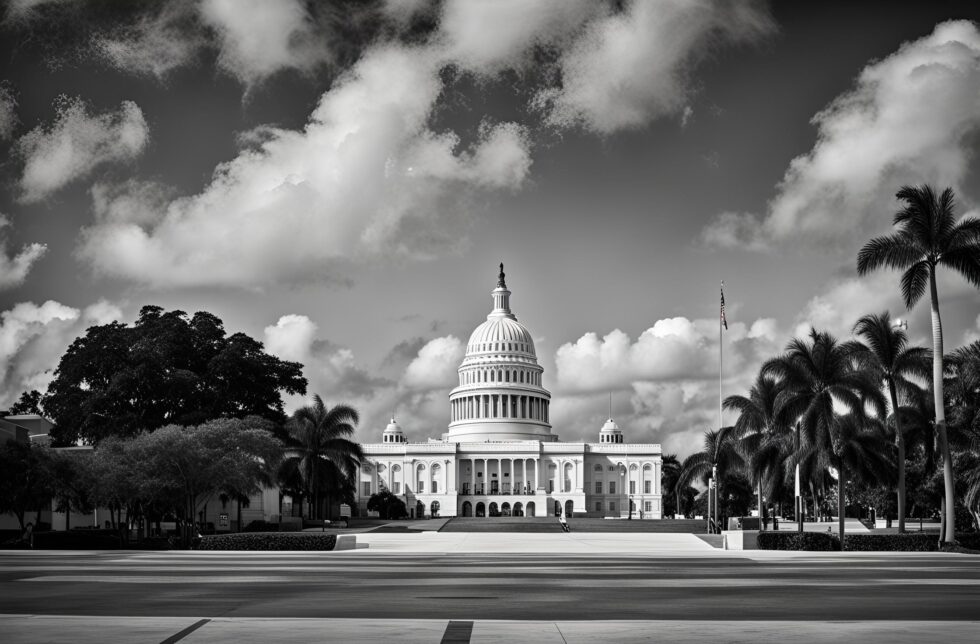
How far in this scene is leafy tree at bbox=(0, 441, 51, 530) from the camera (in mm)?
59062

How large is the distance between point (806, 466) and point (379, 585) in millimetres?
34817

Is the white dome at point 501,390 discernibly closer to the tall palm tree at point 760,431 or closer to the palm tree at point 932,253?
the tall palm tree at point 760,431

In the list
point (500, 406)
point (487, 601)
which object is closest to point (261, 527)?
point (487, 601)

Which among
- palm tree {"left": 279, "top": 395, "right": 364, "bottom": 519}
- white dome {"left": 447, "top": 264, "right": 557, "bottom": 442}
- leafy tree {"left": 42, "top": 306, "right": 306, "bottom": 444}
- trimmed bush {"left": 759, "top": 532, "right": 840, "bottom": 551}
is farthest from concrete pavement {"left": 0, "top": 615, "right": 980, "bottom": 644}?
white dome {"left": 447, "top": 264, "right": 557, "bottom": 442}

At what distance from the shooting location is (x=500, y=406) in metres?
193

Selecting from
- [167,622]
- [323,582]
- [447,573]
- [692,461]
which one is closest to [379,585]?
[323,582]

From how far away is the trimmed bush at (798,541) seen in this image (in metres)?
53.2

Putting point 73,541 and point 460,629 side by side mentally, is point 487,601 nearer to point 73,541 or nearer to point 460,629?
point 460,629

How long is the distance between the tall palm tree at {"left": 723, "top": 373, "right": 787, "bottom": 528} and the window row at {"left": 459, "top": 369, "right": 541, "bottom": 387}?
118254 mm

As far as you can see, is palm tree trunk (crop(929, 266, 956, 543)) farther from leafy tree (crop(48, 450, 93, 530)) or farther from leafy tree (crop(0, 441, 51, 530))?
leafy tree (crop(0, 441, 51, 530))

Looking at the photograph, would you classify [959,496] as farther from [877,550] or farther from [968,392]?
[877,550]

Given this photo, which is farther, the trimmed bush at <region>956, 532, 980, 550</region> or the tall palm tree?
the tall palm tree

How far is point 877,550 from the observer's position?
5309 cm

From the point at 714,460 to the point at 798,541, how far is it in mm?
36205
